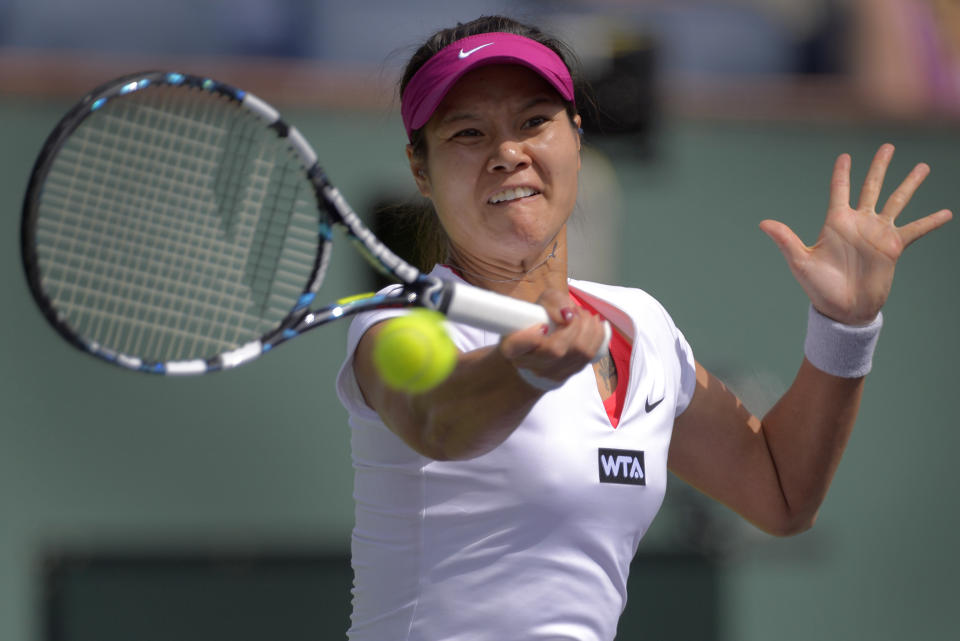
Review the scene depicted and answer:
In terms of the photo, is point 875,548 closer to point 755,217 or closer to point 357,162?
point 755,217

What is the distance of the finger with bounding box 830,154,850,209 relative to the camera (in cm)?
199

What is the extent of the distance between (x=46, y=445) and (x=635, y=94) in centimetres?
241

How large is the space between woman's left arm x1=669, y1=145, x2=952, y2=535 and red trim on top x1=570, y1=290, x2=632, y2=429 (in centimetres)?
20

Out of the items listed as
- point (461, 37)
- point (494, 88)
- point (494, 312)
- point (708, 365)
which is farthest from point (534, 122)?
point (708, 365)

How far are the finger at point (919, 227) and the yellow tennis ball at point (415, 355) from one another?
83cm

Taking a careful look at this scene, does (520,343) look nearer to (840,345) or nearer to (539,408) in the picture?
(539,408)

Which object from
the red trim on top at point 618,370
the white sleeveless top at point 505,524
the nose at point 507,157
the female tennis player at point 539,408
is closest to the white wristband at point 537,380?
the female tennis player at point 539,408

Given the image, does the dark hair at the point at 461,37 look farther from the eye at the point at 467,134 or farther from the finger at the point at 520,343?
the finger at the point at 520,343

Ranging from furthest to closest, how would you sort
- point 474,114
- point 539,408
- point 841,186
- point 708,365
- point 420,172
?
point 708,365, point 841,186, point 420,172, point 474,114, point 539,408

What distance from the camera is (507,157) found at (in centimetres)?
175

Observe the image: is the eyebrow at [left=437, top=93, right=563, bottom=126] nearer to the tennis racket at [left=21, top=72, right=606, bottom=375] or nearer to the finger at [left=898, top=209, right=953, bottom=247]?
the tennis racket at [left=21, top=72, right=606, bottom=375]

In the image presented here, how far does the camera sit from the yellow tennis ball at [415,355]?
1.47 m

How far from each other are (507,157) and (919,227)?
27.3 inches

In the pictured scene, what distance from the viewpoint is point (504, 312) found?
5.16 feet
